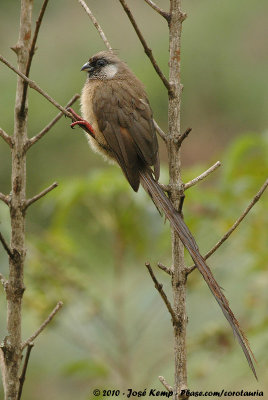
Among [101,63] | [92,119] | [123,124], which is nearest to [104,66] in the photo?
[101,63]

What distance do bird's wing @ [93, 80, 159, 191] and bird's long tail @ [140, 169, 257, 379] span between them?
32cm

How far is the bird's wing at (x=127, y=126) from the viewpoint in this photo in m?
2.63

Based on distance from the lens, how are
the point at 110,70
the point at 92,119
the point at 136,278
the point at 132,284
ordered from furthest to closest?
the point at 136,278
the point at 132,284
the point at 110,70
the point at 92,119

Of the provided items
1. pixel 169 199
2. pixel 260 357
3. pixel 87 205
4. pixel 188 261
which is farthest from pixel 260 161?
pixel 169 199

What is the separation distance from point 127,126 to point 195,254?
1.21 meters

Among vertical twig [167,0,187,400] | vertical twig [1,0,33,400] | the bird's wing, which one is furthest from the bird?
vertical twig [1,0,33,400]

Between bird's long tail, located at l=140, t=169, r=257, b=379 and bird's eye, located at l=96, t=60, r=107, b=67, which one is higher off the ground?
bird's eye, located at l=96, t=60, r=107, b=67

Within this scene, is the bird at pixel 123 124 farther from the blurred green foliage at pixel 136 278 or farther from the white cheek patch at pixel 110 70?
the blurred green foliage at pixel 136 278

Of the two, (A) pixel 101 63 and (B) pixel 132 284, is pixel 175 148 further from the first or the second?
(B) pixel 132 284

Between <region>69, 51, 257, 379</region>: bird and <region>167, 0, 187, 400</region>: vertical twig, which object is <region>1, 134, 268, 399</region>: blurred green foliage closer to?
<region>69, 51, 257, 379</region>: bird

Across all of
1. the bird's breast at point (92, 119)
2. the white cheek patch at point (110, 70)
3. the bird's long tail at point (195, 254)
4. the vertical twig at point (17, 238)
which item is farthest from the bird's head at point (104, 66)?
the vertical twig at point (17, 238)

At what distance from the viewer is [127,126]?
2.82m

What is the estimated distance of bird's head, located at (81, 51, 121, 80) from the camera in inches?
132

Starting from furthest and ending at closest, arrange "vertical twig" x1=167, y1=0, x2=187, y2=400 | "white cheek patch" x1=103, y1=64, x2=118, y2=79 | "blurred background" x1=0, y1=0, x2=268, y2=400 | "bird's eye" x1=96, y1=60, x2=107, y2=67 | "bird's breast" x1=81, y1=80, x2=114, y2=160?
"bird's eye" x1=96, y1=60, x2=107, y2=67 < "white cheek patch" x1=103, y1=64, x2=118, y2=79 < "blurred background" x1=0, y1=0, x2=268, y2=400 < "bird's breast" x1=81, y1=80, x2=114, y2=160 < "vertical twig" x1=167, y1=0, x2=187, y2=400
